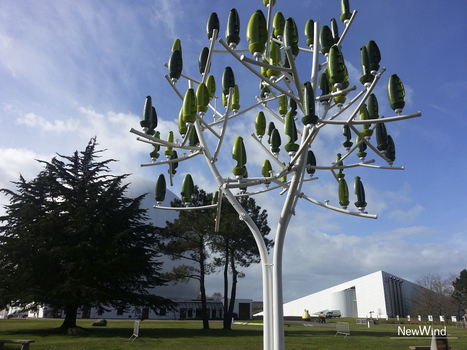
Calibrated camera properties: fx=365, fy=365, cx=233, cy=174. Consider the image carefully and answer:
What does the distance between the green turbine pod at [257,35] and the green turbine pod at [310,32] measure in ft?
7.64

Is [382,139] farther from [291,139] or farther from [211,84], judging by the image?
[211,84]

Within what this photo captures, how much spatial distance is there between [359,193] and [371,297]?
5702 cm

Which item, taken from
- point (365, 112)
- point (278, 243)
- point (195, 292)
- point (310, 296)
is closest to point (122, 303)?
point (278, 243)

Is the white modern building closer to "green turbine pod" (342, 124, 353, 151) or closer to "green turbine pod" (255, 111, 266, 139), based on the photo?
"green turbine pod" (342, 124, 353, 151)

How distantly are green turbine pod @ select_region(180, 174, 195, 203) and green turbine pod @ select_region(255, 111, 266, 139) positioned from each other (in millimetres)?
1925

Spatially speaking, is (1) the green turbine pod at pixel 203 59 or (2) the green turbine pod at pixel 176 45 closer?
(2) the green turbine pod at pixel 176 45

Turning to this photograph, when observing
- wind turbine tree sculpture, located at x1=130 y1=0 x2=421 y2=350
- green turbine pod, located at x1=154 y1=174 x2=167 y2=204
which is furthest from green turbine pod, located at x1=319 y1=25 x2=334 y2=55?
green turbine pod, located at x1=154 y1=174 x2=167 y2=204

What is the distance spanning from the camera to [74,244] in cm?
2111

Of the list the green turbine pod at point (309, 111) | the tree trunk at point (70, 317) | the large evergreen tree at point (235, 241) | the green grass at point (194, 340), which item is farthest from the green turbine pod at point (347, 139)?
the tree trunk at point (70, 317)

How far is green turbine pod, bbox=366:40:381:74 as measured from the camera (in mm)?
5571

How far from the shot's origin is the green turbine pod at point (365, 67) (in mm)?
5574

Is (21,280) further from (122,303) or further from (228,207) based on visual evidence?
(228,207)

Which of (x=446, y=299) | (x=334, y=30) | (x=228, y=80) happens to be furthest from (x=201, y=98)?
(x=446, y=299)

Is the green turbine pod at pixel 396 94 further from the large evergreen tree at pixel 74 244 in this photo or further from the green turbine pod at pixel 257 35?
the large evergreen tree at pixel 74 244
